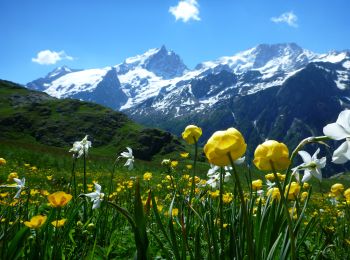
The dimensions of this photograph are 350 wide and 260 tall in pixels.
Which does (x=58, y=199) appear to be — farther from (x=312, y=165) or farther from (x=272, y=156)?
(x=312, y=165)

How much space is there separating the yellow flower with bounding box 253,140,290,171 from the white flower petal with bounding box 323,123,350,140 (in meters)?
0.25

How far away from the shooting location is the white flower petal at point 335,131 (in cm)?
189

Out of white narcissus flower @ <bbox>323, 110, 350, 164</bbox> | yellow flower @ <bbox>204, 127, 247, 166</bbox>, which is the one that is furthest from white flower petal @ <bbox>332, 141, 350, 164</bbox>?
yellow flower @ <bbox>204, 127, 247, 166</bbox>

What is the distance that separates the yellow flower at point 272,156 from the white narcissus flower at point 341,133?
0.80 feet

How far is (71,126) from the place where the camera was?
426 ft

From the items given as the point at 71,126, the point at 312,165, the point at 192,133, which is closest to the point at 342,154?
the point at 312,165

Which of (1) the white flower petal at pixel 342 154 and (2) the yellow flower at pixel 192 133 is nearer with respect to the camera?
(1) the white flower petal at pixel 342 154

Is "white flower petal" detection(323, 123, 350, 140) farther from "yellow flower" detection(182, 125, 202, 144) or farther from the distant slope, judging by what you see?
the distant slope

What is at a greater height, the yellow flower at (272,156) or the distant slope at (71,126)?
the distant slope at (71,126)

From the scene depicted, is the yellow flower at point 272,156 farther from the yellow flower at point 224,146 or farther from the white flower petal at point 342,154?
the white flower petal at point 342,154

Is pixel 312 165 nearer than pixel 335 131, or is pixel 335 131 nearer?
pixel 335 131

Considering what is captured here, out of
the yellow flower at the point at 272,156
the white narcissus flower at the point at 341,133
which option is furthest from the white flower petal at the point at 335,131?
the yellow flower at the point at 272,156

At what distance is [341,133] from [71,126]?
133 m

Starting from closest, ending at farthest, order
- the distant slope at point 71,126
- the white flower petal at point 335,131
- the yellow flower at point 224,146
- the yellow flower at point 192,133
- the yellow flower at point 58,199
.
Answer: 1. the yellow flower at point 224,146
2. the white flower petal at point 335,131
3. the yellow flower at point 58,199
4. the yellow flower at point 192,133
5. the distant slope at point 71,126
